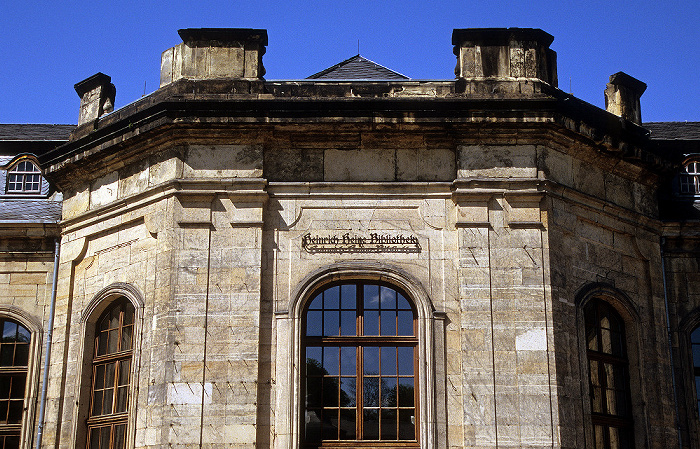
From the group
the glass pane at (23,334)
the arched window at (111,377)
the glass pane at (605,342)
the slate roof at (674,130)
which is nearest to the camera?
the arched window at (111,377)

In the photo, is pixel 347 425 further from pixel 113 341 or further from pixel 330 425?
pixel 113 341

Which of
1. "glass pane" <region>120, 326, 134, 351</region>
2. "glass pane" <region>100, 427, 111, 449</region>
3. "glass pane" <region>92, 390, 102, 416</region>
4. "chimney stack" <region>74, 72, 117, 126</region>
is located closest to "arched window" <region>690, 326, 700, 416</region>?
"glass pane" <region>120, 326, 134, 351</region>

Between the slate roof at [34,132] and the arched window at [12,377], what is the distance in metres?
3.97

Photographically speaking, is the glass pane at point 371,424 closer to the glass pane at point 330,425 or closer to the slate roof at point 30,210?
the glass pane at point 330,425

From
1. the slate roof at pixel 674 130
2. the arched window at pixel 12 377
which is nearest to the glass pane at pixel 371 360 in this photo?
the arched window at pixel 12 377

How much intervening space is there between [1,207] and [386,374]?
859 cm

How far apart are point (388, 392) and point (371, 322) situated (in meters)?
1.04

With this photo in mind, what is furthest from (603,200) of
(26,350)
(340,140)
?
(26,350)

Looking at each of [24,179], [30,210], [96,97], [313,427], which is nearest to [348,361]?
[313,427]

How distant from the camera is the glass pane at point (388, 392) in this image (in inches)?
486

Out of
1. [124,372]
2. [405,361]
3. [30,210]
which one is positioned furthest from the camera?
[30,210]

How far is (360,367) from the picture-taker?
12492mm

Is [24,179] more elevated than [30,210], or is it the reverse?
[24,179]

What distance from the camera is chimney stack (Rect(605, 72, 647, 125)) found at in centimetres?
1521
